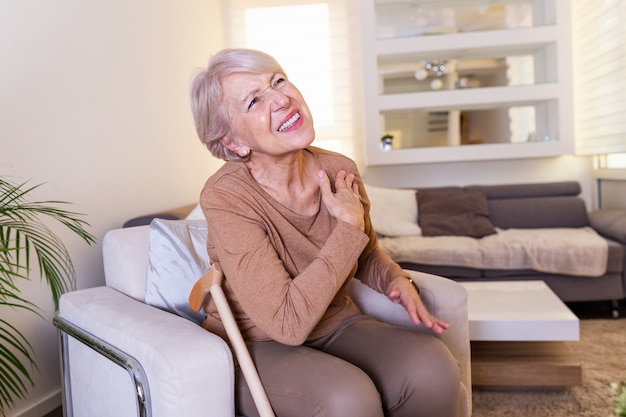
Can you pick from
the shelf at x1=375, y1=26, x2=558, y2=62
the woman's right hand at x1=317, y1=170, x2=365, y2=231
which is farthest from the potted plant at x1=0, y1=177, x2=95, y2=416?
the shelf at x1=375, y1=26, x2=558, y2=62

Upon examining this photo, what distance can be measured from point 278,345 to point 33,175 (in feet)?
4.12

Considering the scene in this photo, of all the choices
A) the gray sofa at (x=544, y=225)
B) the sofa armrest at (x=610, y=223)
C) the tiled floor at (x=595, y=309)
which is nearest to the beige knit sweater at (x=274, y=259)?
the gray sofa at (x=544, y=225)

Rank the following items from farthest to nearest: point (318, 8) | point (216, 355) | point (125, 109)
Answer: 1. point (318, 8)
2. point (125, 109)
3. point (216, 355)

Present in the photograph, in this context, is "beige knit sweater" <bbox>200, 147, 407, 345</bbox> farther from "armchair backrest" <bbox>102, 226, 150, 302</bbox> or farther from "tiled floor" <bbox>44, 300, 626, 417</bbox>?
"tiled floor" <bbox>44, 300, 626, 417</bbox>

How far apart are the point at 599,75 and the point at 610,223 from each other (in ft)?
3.34

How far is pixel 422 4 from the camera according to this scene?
4.30m

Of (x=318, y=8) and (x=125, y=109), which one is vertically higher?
(x=318, y=8)

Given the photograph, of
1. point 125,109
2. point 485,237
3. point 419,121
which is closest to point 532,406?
point 485,237

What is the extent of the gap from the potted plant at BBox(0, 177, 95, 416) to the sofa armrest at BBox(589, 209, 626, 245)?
287 centimetres

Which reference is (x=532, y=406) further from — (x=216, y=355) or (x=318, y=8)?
(x=318, y=8)

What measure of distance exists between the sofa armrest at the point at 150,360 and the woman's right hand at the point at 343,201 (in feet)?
1.23

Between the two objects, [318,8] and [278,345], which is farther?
[318,8]

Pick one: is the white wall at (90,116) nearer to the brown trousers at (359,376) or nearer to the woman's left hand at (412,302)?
the brown trousers at (359,376)

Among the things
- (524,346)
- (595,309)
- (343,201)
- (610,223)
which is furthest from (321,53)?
(343,201)
